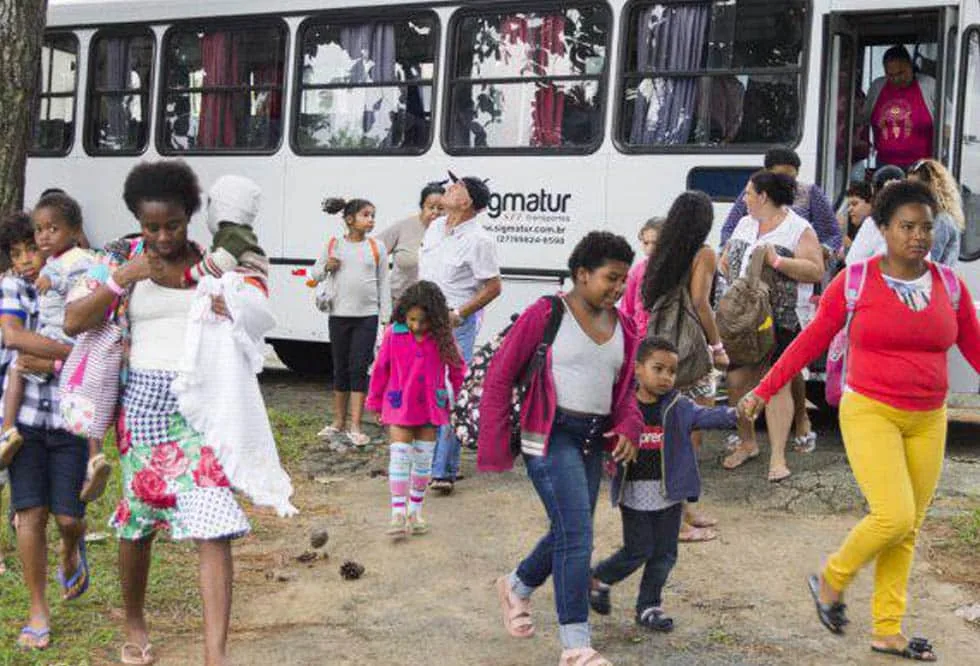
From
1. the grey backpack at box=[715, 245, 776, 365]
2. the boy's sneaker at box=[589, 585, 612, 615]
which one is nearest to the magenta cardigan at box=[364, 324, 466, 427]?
the grey backpack at box=[715, 245, 776, 365]

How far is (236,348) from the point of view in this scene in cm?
475

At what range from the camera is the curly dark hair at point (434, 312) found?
24.5ft

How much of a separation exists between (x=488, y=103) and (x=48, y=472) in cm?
618

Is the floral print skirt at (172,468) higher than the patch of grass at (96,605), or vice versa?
the floral print skirt at (172,468)

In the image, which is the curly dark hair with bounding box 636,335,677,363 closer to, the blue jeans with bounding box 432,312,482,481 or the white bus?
the blue jeans with bounding box 432,312,482,481

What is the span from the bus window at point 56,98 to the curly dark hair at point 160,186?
369 inches

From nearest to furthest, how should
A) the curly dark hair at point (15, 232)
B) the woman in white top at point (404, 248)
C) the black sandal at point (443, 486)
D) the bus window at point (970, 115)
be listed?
the curly dark hair at point (15, 232) → the black sandal at point (443, 486) → the bus window at point (970, 115) → the woman in white top at point (404, 248)

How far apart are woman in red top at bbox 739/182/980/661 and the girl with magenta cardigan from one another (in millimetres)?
534

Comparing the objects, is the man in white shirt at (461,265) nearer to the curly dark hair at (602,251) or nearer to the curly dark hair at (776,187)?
the curly dark hair at (776,187)

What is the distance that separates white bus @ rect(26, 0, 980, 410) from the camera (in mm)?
9844

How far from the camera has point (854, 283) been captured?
5480 mm

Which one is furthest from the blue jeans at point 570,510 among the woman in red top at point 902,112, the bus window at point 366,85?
the bus window at point 366,85

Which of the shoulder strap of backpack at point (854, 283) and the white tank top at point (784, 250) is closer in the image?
the shoulder strap of backpack at point (854, 283)

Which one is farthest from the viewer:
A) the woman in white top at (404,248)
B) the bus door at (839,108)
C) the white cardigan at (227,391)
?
the woman in white top at (404,248)
